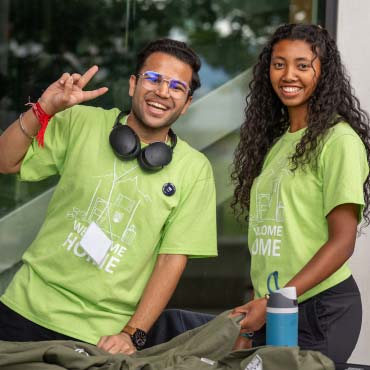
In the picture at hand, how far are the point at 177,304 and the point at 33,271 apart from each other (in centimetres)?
142

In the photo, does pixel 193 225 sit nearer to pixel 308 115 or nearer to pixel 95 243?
pixel 95 243

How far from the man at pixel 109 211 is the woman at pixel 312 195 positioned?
280 mm

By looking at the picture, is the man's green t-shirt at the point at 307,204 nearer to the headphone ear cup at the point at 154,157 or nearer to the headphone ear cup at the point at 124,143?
the headphone ear cup at the point at 154,157

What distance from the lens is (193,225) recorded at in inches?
122

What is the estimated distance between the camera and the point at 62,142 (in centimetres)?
313

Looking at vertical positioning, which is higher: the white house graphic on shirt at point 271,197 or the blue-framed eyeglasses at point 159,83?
the blue-framed eyeglasses at point 159,83

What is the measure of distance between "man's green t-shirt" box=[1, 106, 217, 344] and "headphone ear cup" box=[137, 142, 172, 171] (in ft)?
0.11

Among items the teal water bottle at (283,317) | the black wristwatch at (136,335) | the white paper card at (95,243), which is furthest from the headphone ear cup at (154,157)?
the teal water bottle at (283,317)

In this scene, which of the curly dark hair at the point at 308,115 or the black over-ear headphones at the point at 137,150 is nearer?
the curly dark hair at the point at 308,115

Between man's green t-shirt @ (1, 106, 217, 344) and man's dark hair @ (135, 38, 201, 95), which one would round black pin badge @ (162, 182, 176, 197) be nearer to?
man's green t-shirt @ (1, 106, 217, 344)

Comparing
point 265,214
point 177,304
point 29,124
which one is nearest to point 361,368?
point 265,214

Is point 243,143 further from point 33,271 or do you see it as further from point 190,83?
point 33,271

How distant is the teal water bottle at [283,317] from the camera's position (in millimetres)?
2561

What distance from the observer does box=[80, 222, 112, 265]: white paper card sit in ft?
9.70
